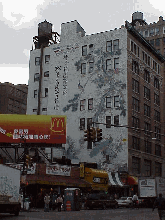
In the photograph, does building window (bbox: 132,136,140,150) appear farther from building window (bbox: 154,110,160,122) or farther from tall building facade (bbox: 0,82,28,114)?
tall building facade (bbox: 0,82,28,114)

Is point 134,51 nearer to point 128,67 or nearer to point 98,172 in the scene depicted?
point 128,67

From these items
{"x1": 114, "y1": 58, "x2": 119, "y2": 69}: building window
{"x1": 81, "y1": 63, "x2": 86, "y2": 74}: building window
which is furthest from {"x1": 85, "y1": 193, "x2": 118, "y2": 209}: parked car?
{"x1": 81, "y1": 63, "x2": 86, "y2": 74}: building window

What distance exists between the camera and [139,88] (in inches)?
2408

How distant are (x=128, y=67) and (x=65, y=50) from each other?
13.6 metres

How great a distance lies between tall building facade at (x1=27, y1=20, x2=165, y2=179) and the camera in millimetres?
56031

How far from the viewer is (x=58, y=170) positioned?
145ft

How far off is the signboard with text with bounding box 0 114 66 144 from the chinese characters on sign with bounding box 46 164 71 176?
6.53m

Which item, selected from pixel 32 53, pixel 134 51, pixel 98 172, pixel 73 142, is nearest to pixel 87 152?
pixel 73 142

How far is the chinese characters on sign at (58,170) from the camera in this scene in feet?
142

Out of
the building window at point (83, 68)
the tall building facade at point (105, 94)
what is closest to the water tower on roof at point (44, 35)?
the tall building facade at point (105, 94)

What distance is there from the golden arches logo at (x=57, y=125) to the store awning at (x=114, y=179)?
32.9 ft

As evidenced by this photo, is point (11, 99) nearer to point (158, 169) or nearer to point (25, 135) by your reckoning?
point (158, 169)

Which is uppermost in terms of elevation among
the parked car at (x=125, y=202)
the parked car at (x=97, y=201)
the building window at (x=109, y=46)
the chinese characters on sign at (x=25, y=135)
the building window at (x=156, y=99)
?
the building window at (x=109, y=46)

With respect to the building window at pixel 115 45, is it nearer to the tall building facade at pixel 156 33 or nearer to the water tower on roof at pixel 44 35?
the water tower on roof at pixel 44 35
